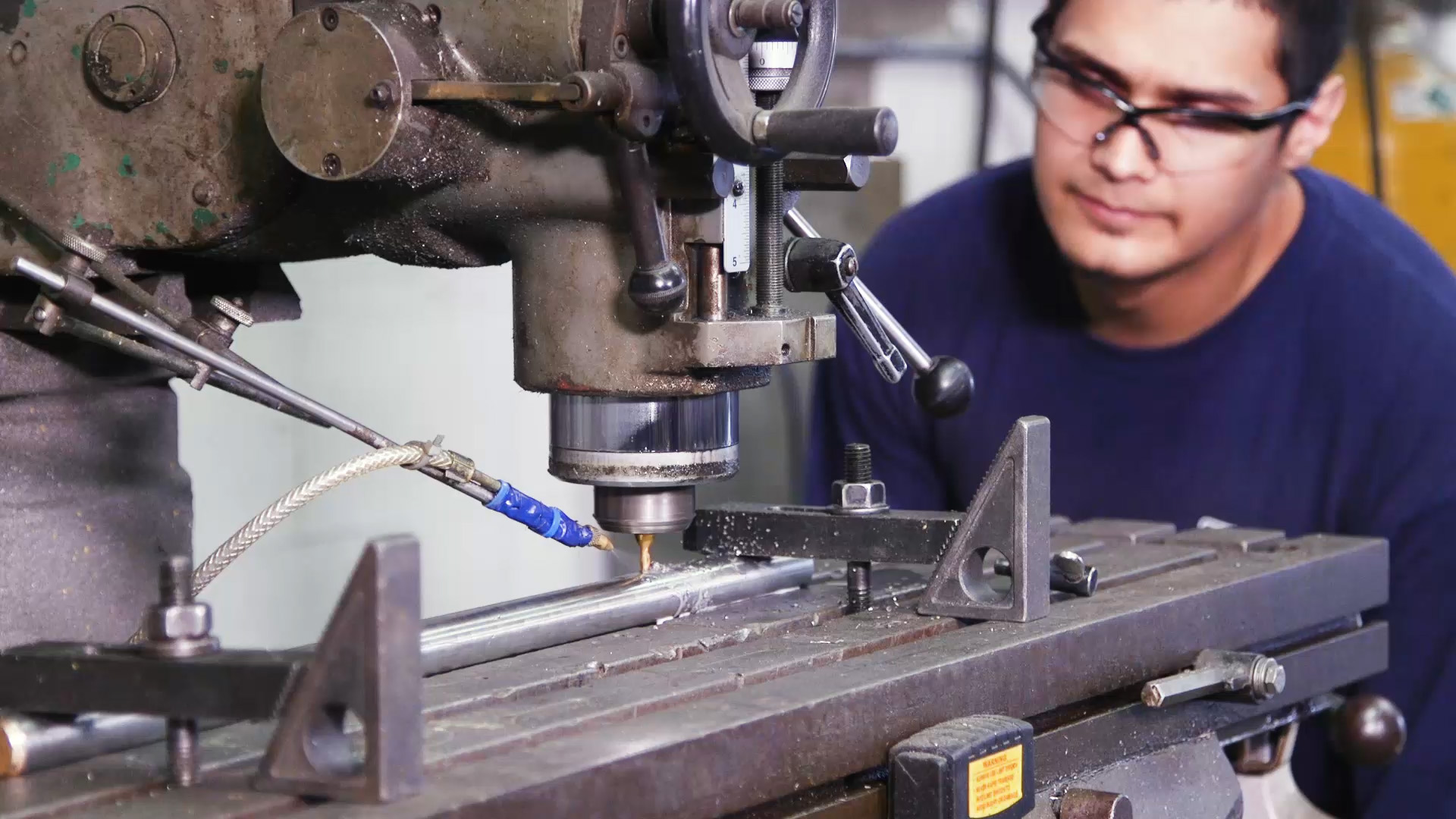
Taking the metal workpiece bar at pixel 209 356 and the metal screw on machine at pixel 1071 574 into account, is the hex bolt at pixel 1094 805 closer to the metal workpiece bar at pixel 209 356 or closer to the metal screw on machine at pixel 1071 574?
the metal screw on machine at pixel 1071 574

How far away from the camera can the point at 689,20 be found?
101cm

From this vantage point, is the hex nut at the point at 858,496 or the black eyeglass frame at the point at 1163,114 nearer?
the hex nut at the point at 858,496

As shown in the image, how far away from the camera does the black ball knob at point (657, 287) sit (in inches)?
41.7

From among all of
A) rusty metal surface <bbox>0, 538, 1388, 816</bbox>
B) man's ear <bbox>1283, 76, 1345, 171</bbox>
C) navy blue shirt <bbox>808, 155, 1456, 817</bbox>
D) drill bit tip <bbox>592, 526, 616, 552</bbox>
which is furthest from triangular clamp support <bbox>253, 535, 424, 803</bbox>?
man's ear <bbox>1283, 76, 1345, 171</bbox>

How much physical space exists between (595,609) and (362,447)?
1.17 meters

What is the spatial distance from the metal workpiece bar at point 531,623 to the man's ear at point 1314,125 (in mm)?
937

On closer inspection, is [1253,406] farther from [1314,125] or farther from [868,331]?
[868,331]

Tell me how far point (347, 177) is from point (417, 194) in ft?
0.22

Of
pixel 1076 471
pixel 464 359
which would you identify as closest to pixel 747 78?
pixel 1076 471

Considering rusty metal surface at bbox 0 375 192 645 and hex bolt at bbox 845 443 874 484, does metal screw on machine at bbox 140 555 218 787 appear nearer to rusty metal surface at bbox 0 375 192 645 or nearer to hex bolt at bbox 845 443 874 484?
rusty metal surface at bbox 0 375 192 645

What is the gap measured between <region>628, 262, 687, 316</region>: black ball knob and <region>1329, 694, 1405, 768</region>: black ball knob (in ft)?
2.69

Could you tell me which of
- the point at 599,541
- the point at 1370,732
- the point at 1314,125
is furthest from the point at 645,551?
the point at 1314,125

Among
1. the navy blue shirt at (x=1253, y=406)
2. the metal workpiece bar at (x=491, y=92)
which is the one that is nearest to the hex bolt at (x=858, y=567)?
the metal workpiece bar at (x=491, y=92)

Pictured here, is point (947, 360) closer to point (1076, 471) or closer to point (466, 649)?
point (466, 649)
